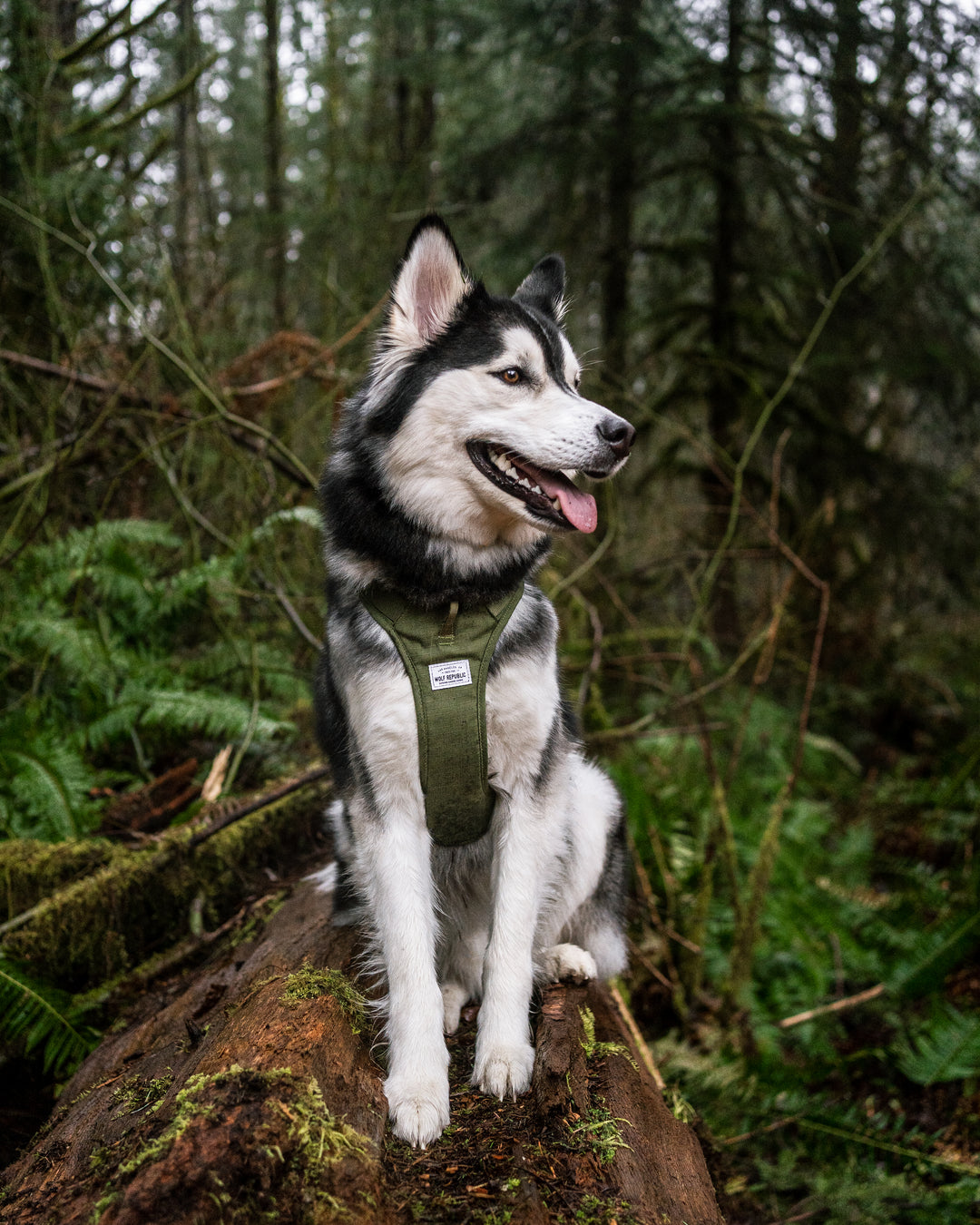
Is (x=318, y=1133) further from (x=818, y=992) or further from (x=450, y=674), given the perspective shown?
(x=818, y=992)

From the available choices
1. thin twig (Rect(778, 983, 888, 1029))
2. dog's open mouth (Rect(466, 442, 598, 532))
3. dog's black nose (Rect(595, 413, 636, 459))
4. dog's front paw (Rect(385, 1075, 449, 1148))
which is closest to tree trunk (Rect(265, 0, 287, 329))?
dog's open mouth (Rect(466, 442, 598, 532))

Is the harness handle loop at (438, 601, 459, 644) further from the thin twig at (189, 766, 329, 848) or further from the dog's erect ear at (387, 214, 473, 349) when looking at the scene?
the thin twig at (189, 766, 329, 848)

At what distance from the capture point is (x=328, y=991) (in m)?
2.34

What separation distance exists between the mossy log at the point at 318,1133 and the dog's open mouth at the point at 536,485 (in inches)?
58.7

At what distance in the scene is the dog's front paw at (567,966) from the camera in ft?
9.02

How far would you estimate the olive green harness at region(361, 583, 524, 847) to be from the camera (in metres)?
2.38

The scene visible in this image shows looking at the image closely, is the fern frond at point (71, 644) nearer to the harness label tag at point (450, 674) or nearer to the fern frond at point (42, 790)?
the fern frond at point (42, 790)

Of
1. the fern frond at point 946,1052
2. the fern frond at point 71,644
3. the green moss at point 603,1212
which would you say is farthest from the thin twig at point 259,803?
the fern frond at point 946,1052

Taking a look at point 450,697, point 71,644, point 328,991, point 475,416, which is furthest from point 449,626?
point 71,644

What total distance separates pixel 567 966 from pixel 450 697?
1057 mm

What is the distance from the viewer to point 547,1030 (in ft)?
7.97

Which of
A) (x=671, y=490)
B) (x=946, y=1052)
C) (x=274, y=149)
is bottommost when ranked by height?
(x=946, y=1052)

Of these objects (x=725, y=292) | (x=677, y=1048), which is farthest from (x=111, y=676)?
(x=725, y=292)

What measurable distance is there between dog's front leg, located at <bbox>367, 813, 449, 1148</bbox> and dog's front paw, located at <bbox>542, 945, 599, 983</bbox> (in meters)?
0.59
